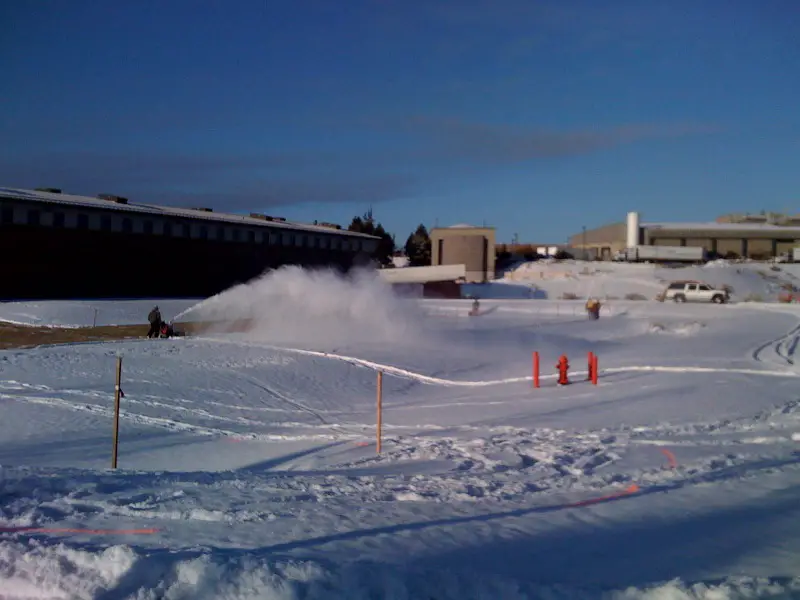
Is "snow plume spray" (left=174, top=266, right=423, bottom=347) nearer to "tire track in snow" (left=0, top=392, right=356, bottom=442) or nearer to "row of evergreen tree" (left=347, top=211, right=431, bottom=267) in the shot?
"tire track in snow" (left=0, top=392, right=356, bottom=442)

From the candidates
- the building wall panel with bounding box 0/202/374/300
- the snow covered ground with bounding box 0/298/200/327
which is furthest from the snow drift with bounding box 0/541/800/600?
the building wall panel with bounding box 0/202/374/300

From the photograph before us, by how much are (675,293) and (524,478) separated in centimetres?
4572

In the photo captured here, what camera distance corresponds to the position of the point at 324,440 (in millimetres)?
13750

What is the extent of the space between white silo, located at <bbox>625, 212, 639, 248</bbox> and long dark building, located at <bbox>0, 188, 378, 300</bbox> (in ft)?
146

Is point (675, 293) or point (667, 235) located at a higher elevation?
point (667, 235)

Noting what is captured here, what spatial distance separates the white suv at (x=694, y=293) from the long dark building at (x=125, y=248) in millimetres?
34340

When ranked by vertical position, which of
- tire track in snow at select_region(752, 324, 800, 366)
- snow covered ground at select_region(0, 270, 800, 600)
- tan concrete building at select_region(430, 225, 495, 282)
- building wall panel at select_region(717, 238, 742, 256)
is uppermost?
building wall panel at select_region(717, 238, 742, 256)

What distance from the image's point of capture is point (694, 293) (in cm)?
5169

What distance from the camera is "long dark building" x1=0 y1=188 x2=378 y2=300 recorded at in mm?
51031

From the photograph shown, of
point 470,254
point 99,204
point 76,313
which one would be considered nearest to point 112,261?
point 99,204

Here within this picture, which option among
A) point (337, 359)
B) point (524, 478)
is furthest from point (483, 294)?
point (524, 478)

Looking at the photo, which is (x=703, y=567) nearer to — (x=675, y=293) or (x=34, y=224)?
(x=675, y=293)

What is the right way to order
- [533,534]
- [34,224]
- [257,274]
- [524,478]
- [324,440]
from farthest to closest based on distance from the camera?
[257,274] < [34,224] < [324,440] < [524,478] < [533,534]

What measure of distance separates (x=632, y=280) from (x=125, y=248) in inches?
1772
